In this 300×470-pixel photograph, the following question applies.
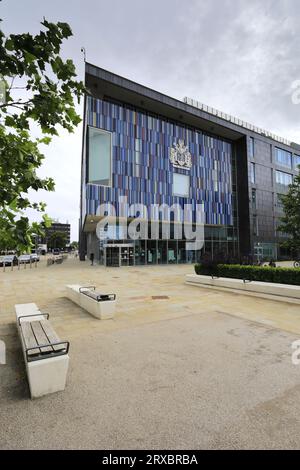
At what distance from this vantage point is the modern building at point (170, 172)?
3198 cm

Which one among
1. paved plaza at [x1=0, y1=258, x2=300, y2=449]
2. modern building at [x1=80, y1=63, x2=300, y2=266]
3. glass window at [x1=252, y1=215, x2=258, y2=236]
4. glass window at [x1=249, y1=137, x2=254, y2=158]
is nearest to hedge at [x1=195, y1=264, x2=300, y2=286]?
paved plaza at [x1=0, y1=258, x2=300, y2=449]

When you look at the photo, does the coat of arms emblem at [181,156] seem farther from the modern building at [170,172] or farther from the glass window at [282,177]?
the glass window at [282,177]

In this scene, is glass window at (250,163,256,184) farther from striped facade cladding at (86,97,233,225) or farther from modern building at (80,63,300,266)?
striped facade cladding at (86,97,233,225)

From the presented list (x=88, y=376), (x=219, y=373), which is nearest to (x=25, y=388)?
(x=88, y=376)

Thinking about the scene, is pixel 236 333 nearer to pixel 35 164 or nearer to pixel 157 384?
pixel 157 384

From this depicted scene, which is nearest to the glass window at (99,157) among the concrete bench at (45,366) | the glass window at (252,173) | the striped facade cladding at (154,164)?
the striped facade cladding at (154,164)

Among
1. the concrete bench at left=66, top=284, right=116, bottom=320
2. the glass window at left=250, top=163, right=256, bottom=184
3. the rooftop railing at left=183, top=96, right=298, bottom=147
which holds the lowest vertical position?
the concrete bench at left=66, top=284, right=116, bottom=320

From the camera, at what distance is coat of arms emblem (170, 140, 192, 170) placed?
37.7 metres

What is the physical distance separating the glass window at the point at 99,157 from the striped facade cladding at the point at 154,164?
0.63 m

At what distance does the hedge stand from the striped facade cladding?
62.4 feet

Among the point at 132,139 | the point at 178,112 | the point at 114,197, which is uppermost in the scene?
the point at 178,112

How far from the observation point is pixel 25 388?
3.91 meters

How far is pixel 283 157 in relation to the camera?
5331 centimetres
